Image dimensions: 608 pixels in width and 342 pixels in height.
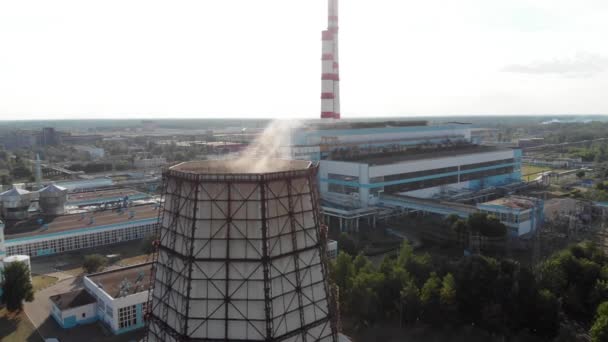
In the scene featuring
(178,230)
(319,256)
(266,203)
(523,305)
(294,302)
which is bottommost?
(523,305)

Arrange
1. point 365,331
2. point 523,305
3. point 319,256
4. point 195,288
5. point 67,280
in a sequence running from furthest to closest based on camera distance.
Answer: point 67,280 < point 365,331 < point 523,305 < point 319,256 < point 195,288

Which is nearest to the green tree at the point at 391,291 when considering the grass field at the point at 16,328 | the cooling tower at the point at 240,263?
the cooling tower at the point at 240,263

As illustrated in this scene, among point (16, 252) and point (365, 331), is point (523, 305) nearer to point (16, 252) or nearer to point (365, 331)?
point (365, 331)

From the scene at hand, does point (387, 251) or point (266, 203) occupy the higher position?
point (266, 203)

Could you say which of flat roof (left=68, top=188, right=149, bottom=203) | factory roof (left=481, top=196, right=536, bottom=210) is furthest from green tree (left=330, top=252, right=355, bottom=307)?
flat roof (left=68, top=188, right=149, bottom=203)

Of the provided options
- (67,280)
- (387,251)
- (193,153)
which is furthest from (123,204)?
(193,153)

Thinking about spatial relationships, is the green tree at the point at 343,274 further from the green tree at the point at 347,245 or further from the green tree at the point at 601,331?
the green tree at the point at 601,331
